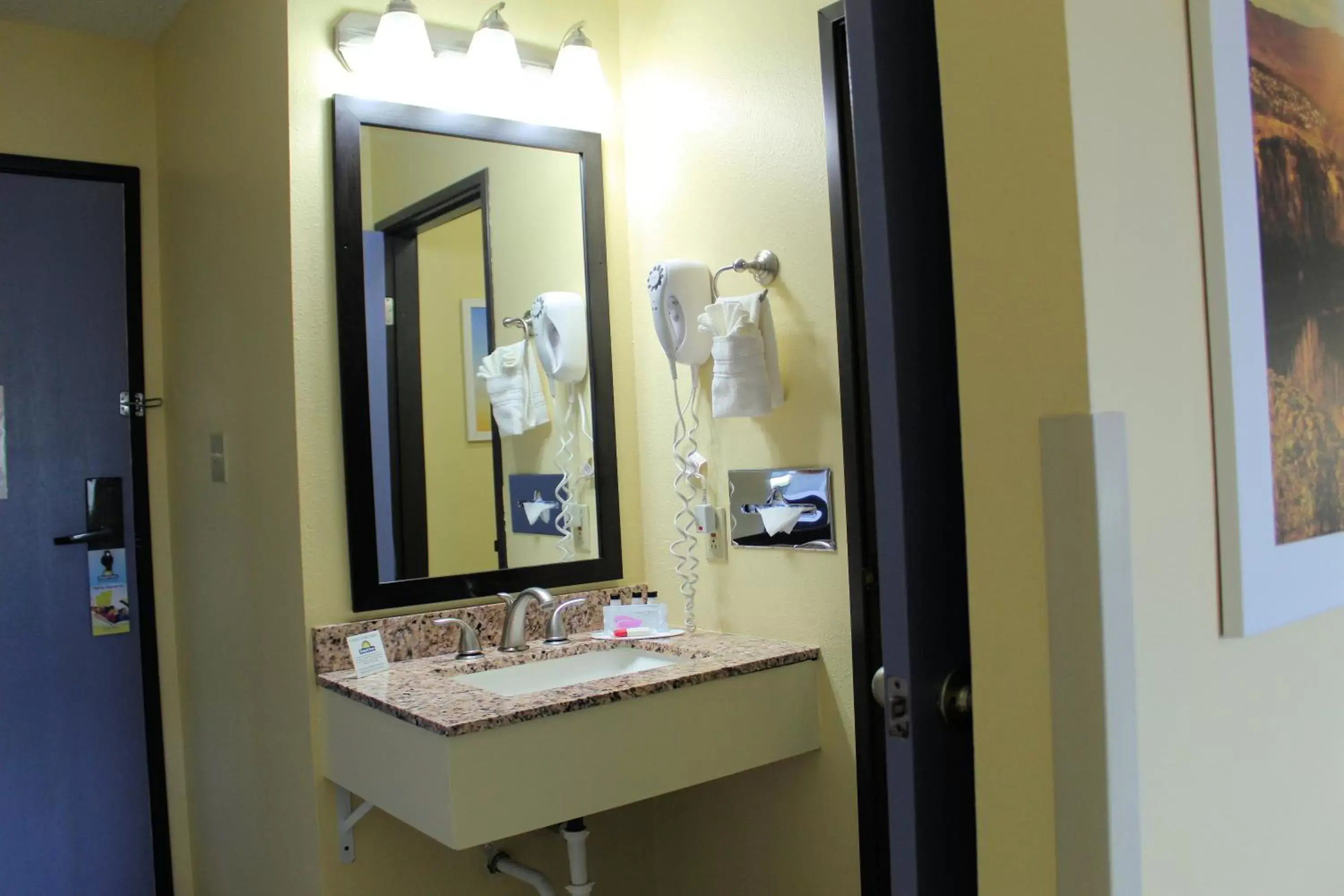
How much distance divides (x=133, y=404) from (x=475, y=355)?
3.82 feet

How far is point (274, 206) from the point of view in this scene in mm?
2213

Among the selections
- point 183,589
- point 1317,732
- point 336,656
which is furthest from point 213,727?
point 1317,732

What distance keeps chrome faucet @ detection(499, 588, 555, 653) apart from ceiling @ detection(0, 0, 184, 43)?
1.76 meters

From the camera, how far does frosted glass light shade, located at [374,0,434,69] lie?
2.16 m

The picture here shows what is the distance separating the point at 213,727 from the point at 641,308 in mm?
1495

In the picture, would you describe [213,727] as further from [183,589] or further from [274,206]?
[274,206]

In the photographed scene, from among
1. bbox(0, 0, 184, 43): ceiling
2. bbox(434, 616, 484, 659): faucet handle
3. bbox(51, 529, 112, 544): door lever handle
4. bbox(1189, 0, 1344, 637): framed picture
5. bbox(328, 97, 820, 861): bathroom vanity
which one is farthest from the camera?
bbox(51, 529, 112, 544): door lever handle

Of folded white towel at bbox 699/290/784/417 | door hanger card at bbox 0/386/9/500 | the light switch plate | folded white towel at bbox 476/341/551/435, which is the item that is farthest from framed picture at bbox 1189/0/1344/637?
door hanger card at bbox 0/386/9/500

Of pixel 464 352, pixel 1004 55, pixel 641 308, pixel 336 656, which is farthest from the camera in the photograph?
pixel 641 308

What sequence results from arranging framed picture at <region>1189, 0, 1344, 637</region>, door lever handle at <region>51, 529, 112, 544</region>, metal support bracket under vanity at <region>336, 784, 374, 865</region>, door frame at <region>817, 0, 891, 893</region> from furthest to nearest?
1. door lever handle at <region>51, 529, 112, 544</region>
2. metal support bracket under vanity at <region>336, 784, 374, 865</region>
3. door frame at <region>817, 0, 891, 893</region>
4. framed picture at <region>1189, 0, 1344, 637</region>

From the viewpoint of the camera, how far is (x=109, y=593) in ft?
9.55

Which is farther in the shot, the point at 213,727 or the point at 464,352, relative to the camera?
the point at 213,727

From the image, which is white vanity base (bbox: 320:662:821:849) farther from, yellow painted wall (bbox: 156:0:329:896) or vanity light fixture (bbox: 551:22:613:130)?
vanity light fixture (bbox: 551:22:613:130)

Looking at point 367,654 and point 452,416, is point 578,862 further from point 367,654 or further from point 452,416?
point 452,416
